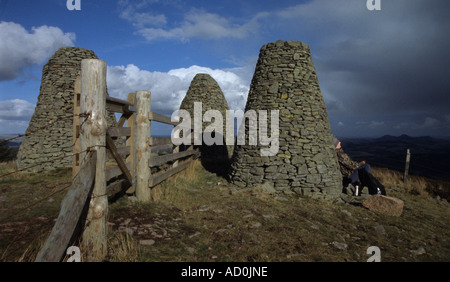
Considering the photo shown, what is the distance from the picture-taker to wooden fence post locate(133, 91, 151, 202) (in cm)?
551

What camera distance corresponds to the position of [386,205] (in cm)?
666

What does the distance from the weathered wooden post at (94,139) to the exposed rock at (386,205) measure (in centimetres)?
661

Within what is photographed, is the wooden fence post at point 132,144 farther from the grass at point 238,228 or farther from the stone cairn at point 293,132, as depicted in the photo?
the stone cairn at point 293,132

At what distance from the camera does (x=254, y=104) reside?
27.8 feet

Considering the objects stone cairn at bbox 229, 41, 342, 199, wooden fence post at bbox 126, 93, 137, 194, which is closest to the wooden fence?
wooden fence post at bbox 126, 93, 137, 194

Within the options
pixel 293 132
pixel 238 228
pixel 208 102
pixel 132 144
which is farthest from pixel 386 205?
pixel 208 102

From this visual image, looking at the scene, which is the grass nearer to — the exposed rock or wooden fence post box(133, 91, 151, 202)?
→ the exposed rock

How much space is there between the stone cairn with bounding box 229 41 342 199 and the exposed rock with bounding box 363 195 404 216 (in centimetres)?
111

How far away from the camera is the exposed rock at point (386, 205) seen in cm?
653

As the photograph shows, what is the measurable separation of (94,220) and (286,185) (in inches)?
228

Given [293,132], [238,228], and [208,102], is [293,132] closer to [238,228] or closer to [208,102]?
[238,228]

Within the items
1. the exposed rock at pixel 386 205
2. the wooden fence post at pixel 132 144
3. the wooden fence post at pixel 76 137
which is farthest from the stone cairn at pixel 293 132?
the wooden fence post at pixel 76 137

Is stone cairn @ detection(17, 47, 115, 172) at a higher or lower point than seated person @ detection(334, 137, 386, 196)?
higher
